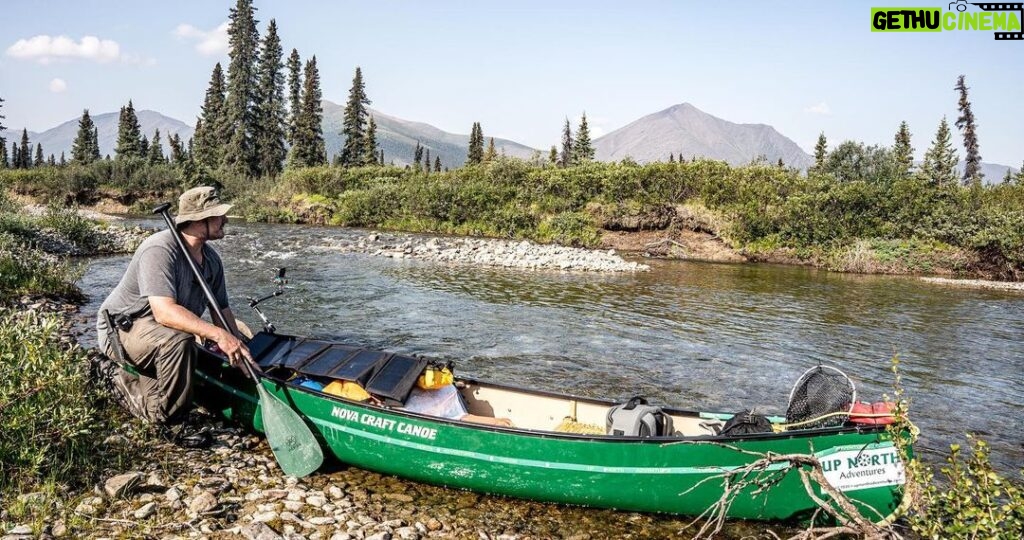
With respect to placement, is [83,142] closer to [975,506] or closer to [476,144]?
[476,144]

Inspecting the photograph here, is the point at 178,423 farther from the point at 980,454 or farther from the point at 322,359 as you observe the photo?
the point at 980,454

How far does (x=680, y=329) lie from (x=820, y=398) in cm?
889

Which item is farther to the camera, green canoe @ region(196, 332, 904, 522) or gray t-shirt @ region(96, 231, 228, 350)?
gray t-shirt @ region(96, 231, 228, 350)

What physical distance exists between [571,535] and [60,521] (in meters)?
4.34

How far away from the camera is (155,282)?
6234 millimetres

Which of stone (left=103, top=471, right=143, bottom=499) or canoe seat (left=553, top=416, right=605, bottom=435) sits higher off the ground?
canoe seat (left=553, top=416, right=605, bottom=435)

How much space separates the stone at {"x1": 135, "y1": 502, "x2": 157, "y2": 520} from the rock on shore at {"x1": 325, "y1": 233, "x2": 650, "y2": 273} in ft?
65.8

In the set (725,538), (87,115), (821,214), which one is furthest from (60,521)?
(87,115)

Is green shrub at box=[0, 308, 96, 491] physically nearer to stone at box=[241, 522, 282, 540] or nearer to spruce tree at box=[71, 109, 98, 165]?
stone at box=[241, 522, 282, 540]

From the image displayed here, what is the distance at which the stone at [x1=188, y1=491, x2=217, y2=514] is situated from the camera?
5.40 m

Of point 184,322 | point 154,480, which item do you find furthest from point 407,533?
point 184,322

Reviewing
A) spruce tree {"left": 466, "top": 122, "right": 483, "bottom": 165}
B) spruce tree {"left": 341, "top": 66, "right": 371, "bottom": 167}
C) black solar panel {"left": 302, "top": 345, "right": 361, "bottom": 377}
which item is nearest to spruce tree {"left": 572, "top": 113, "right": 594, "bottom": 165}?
spruce tree {"left": 466, "top": 122, "right": 483, "bottom": 165}

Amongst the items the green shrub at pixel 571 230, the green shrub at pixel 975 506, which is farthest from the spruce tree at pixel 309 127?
the green shrub at pixel 975 506

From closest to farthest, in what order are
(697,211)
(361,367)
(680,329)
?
1. (361,367)
2. (680,329)
3. (697,211)
